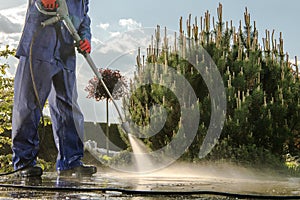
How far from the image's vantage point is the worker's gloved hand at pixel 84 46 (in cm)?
394

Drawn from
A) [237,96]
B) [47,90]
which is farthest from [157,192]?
[237,96]

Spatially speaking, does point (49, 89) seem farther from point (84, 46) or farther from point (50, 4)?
point (50, 4)

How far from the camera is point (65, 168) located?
3.97 meters

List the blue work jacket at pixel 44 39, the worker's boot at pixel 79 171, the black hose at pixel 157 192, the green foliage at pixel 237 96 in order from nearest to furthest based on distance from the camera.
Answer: the black hose at pixel 157 192 < the blue work jacket at pixel 44 39 < the worker's boot at pixel 79 171 < the green foliage at pixel 237 96

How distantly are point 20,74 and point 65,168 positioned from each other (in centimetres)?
88

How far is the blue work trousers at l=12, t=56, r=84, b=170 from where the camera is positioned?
3.64 m

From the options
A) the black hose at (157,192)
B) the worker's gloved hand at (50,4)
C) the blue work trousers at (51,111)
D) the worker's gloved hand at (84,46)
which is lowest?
the black hose at (157,192)

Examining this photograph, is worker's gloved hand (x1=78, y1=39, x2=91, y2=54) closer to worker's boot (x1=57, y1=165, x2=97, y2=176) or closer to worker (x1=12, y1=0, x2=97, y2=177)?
worker (x1=12, y1=0, x2=97, y2=177)

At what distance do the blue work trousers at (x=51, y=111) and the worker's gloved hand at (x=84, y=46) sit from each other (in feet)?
0.64

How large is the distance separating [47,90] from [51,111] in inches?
13.6

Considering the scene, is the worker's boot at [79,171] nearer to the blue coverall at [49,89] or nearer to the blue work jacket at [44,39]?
the blue coverall at [49,89]

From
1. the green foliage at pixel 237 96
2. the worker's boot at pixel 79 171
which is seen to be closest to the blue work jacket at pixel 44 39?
the worker's boot at pixel 79 171

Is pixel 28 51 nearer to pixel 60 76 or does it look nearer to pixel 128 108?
pixel 60 76

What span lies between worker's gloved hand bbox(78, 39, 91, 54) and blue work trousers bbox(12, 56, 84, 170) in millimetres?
196
